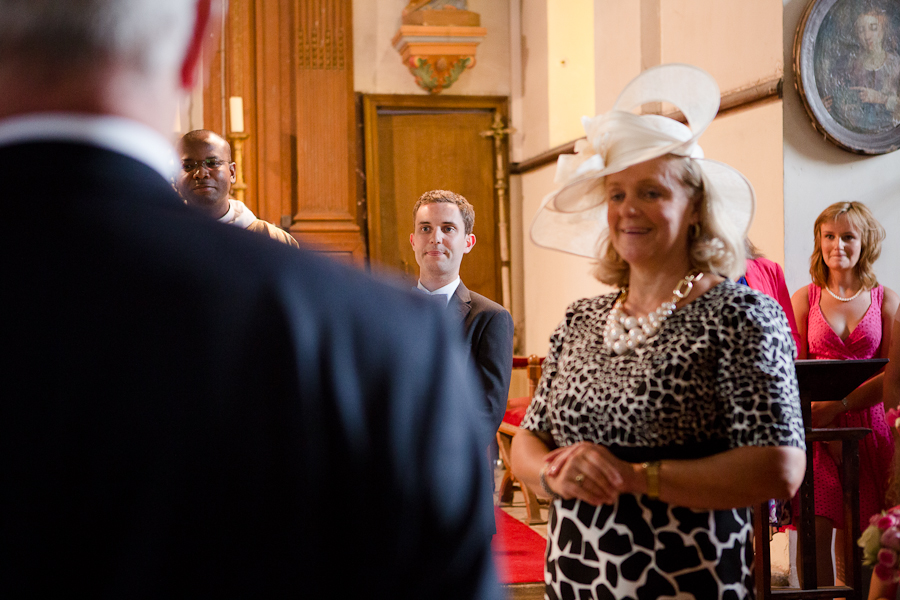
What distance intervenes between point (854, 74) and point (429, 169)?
4.90 m

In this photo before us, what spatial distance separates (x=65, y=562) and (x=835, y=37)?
5187 millimetres

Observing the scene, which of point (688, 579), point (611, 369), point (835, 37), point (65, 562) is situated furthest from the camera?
point (835, 37)

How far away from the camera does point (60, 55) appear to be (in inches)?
22.1

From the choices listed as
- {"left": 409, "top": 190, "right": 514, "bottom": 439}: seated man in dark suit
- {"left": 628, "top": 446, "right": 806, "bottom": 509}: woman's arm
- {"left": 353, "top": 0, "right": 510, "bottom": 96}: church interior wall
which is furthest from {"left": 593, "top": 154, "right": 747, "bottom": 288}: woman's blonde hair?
{"left": 353, "top": 0, "right": 510, "bottom": 96}: church interior wall

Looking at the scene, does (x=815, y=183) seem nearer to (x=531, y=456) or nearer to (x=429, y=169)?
(x=531, y=456)

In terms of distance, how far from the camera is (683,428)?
195 centimetres

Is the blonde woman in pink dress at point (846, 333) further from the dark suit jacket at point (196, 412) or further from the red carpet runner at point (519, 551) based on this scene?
the dark suit jacket at point (196, 412)

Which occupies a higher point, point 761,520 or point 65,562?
point 65,562

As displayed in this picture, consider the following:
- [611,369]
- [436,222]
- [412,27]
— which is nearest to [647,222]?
[611,369]

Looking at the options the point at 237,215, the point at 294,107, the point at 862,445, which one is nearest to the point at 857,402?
the point at 862,445

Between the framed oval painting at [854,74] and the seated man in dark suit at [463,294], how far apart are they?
92.7 inches

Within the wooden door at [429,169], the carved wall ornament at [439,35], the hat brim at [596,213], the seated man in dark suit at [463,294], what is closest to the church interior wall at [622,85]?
the wooden door at [429,169]

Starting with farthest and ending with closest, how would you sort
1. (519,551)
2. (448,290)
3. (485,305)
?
(519,551)
(448,290)
(485,305)

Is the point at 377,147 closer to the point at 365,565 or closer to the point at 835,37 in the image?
the point at 835,37
